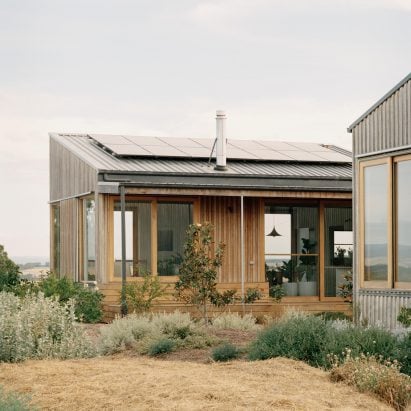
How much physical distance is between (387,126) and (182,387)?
7.37 metres

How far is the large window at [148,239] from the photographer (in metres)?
19.7

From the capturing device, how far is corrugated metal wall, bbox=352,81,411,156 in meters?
13.9

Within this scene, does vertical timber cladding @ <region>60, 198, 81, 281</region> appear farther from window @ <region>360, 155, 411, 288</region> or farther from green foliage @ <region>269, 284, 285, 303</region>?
window @ <region>360, 155, 411, 288</region>

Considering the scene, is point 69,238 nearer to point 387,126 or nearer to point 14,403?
point 387,126

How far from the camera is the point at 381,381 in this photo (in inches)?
344

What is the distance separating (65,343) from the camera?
1147cm

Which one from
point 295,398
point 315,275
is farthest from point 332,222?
point 295,398

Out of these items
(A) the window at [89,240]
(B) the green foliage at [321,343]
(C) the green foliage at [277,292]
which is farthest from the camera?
(C) the green foliage at [277,292]

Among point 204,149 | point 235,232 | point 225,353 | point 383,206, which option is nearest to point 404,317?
point 383,206

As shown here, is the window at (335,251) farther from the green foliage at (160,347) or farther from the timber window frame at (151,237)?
the green foliage at (160,347)

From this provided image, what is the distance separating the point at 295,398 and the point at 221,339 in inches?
204

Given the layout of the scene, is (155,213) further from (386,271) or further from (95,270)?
(386,271)

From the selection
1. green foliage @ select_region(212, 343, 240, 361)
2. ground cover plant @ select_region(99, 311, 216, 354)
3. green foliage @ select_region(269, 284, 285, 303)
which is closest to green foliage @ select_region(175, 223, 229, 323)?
ground cover plant @ select_region(99, 311, 216, 354)

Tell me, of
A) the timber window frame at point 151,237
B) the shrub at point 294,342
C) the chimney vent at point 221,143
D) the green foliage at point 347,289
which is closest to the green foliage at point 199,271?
the timber window frame at point 151,237
